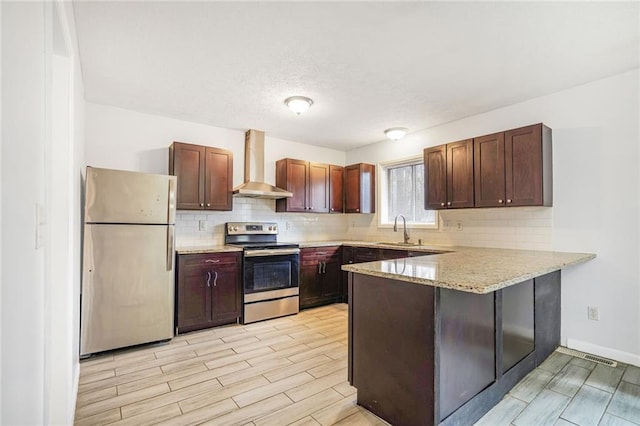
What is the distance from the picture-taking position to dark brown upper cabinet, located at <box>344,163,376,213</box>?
5215 mm

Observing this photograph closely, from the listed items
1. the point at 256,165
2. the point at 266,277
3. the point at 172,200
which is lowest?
the point at 266,277

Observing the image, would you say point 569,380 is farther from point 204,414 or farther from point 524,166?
point 204,414

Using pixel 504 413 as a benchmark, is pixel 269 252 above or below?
above

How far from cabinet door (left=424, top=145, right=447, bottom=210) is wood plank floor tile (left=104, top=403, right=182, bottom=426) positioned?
3.37 metres

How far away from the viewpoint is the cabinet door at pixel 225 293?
3.74 meters

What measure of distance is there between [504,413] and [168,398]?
89.1 inches

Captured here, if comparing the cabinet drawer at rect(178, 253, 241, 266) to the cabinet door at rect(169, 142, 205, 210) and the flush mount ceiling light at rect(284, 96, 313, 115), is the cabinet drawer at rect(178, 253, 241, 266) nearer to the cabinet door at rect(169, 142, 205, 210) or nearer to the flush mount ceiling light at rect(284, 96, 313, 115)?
the cabinet door at rect(169, 142, 205, 210)

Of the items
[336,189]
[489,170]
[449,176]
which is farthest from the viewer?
[336,189]

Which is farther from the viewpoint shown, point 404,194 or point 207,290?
point 404,194

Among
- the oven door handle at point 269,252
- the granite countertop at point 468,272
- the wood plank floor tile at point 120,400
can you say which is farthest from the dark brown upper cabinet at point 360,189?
the wood plank floor tile at point 120,400

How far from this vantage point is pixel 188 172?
154 inches

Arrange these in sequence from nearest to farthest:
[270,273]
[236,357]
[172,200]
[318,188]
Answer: [236,357] < [172,200] < [270,273] < [318,188]

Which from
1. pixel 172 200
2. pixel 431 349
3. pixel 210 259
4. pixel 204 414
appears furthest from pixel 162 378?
pixel 431 349

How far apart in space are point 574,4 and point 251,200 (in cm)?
397
